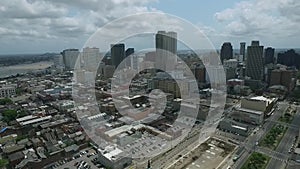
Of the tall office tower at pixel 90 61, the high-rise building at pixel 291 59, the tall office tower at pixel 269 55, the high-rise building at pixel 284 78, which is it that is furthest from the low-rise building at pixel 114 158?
the high-rise building at pixel 291 59

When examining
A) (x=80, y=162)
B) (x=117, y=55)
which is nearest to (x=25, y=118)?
(x=80, y=162)

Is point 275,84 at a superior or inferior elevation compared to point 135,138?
superior

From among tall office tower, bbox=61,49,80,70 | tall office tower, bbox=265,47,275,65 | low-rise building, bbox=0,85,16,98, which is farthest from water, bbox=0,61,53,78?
tall office tower, bbox=265,47,275,65

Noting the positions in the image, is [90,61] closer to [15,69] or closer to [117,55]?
[117,55]

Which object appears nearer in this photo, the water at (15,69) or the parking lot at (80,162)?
the parking lot at (80,162)

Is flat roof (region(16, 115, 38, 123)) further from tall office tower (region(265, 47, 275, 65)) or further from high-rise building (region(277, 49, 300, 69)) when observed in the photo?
high-rise building (region(277, 49, 300, 69))

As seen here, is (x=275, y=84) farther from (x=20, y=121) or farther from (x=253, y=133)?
(x=20, y=121)

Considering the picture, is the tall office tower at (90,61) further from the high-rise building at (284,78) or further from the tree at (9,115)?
the high-rise building at (284,78)

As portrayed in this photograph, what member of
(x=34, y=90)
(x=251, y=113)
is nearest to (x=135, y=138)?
(x=251, y=113)
